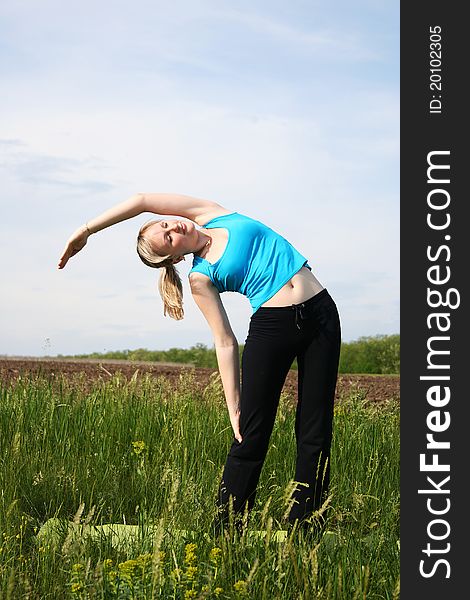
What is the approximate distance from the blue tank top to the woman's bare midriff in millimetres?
22

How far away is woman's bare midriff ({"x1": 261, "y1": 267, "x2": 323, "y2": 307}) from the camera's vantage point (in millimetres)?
3988

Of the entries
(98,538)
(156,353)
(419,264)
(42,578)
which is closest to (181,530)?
(98,538)

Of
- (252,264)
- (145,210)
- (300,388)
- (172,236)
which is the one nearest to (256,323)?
(252,264)

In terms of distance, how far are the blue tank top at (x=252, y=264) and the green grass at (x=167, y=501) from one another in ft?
3.09

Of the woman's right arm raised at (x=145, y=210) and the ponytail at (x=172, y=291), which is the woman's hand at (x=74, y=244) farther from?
the ponytail at (x=172, y=291)

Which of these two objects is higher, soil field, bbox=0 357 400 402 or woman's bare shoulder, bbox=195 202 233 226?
woman's bare shoulder, bbox=195 202 233 226

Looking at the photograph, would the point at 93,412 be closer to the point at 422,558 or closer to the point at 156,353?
the point at 422,558

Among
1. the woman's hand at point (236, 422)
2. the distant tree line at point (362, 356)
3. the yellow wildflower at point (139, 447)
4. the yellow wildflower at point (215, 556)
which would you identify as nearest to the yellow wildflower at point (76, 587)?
the yellow wildflower at point (215, 556)

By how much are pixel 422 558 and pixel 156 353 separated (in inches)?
478

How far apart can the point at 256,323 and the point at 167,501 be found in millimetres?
940

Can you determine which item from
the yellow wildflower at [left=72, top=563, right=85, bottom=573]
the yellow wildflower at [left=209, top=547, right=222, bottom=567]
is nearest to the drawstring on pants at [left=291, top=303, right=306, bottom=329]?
the yellow wildflower at [left=209, top=547, right=222, bottom=567]

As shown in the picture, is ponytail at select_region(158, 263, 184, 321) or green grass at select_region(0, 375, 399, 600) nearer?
green grass at select_region(0, 375, 399, 600)

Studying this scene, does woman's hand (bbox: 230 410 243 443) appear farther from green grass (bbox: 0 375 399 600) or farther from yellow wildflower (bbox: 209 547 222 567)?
yellow wildflower (bbox: 209 547 222 567)

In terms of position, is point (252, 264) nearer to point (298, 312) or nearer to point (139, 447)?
point (298, 312)
